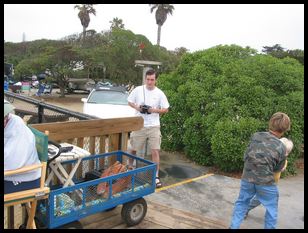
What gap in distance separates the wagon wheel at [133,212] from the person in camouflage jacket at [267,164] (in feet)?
3.34

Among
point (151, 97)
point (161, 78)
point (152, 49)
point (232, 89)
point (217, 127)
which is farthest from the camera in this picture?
point (152, 49)

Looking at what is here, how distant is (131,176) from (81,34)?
29.3m

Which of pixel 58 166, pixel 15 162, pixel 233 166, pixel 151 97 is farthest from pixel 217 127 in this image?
pixel 15 162

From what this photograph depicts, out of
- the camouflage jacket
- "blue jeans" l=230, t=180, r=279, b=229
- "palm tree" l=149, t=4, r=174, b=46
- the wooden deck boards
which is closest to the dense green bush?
the wooden deck boards

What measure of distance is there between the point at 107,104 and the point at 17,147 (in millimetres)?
7111

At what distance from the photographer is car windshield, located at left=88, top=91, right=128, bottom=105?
10106 millimetres

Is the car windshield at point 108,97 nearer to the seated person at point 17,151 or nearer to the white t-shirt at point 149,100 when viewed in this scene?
the white t-shirt at point 149,100

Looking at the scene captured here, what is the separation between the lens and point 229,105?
248 inches

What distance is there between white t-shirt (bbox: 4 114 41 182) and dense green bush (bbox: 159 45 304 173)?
12.5ft

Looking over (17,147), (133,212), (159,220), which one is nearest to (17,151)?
(17,147)

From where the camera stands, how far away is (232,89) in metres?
6.49

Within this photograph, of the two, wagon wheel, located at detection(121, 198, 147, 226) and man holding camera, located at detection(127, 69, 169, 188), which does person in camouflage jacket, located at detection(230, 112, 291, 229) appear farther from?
man holding camera, located at detection(127, 69, 169, 188)

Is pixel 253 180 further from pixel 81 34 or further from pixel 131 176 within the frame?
pixel 81 34
